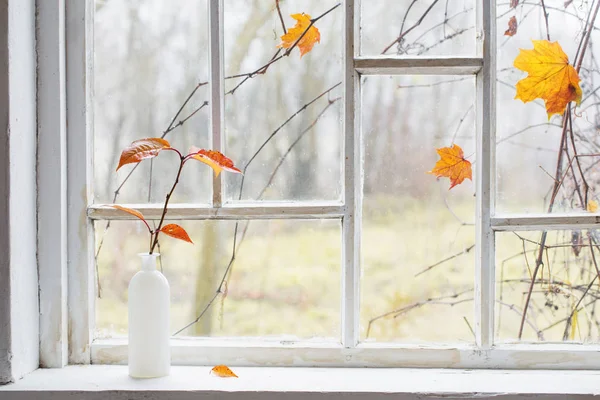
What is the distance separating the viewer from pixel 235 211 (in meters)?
1.21

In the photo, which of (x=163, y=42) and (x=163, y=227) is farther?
(x=163, y=42)

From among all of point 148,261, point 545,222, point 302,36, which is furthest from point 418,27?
point 148,261

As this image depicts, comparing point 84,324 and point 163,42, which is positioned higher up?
point 163,42

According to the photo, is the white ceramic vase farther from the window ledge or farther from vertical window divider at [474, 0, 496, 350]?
vertical window divider at [474, 0, 496, 350]

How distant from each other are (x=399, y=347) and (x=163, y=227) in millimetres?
515

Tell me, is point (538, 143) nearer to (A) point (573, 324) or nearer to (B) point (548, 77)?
(B) point (548, 77)

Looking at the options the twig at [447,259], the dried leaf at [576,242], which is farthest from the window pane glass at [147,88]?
the dried leaf at [576,242]

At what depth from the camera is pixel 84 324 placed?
1208 mm

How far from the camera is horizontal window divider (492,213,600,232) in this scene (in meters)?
1.18

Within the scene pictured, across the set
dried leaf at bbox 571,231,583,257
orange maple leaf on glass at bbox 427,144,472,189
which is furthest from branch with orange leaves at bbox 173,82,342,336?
dried leaf at bbox 571,231,583,257

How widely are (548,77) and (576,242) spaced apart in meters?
0.33

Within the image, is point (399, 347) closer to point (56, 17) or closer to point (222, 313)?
point (222, 313)

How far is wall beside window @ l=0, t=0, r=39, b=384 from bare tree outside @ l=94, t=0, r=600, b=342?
0.43ft

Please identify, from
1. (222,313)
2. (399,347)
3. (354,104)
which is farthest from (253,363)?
(354,104)
